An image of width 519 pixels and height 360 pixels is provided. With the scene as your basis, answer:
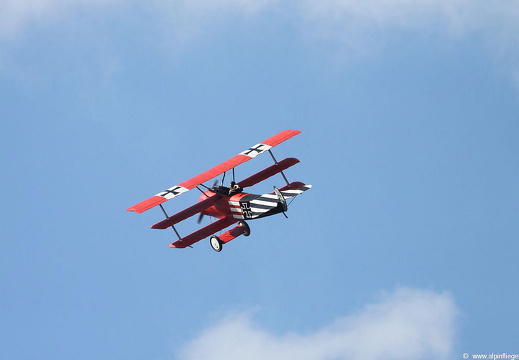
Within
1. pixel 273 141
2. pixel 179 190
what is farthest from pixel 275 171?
pixel 179 190

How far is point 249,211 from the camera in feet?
225

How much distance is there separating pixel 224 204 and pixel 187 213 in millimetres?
2428

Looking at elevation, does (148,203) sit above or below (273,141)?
below

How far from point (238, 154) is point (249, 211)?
3838mm

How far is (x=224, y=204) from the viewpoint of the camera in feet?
229

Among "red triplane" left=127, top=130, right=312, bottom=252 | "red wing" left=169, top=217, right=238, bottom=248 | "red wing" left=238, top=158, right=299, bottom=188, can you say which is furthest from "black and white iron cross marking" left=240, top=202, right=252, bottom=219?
"red wing" left=238, top=158, right=299, bottom=188

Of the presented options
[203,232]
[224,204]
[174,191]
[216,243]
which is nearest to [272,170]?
[224,204]

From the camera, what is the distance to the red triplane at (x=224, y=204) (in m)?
67.4

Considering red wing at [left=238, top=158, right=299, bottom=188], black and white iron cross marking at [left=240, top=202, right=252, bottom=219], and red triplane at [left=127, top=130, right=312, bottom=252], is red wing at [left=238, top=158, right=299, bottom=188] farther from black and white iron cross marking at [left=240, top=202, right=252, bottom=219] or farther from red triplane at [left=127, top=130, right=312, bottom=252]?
black and white iron cross marking at [left=240, top=202, right=252, bottom=219]

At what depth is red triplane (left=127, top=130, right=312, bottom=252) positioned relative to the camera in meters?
67.4

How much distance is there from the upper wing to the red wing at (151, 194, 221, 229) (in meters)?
0.90

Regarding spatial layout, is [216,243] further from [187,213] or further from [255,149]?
[255,149]

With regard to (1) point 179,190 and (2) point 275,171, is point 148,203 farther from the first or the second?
(2) point 275,171

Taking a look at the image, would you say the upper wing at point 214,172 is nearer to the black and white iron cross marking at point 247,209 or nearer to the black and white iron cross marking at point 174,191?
the black and white iron cross marking at point 174,191
